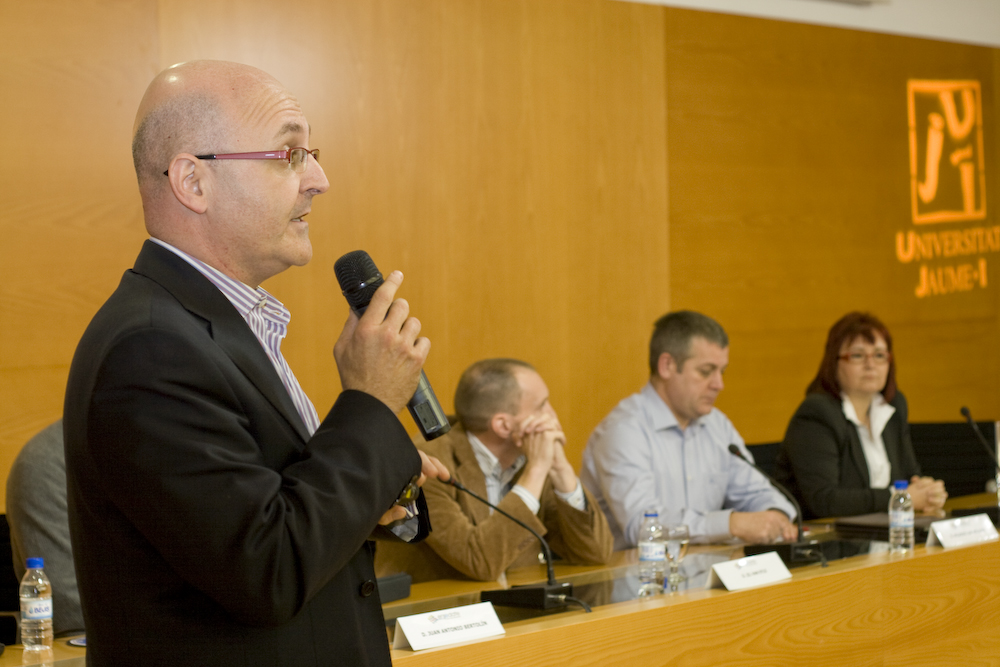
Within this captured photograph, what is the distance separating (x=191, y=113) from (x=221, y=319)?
0.73 ft

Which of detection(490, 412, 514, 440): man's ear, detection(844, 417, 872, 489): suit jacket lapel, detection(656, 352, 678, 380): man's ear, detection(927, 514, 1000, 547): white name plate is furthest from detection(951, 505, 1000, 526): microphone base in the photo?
detection(490, 412, 514, 440): man's ear

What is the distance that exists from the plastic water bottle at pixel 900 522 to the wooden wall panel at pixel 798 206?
198cm

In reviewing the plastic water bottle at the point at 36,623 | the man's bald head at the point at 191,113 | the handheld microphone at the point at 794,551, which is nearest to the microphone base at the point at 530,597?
the handheld microphone at the point at 794,551

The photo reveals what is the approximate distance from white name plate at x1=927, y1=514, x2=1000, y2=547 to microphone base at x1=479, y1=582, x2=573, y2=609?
3.75 feet

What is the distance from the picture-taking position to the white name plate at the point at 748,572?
6.73 feet

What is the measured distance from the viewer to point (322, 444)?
98cm

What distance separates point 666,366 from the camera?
3156 mm

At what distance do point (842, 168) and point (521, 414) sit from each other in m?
3.15

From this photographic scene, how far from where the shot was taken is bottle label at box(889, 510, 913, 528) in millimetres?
2594

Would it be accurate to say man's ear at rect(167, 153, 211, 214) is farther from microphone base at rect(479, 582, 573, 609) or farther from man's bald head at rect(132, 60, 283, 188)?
microphone base at rect(479, 582, 573, 609)

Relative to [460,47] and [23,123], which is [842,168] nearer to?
[460,47]

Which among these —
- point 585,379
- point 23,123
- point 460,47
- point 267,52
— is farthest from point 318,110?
point 585,379

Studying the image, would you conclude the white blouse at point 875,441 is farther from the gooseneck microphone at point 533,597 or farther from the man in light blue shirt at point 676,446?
the gooseneck microphone at point 533,597

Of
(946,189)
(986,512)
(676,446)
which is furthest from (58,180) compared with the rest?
(946,189)
